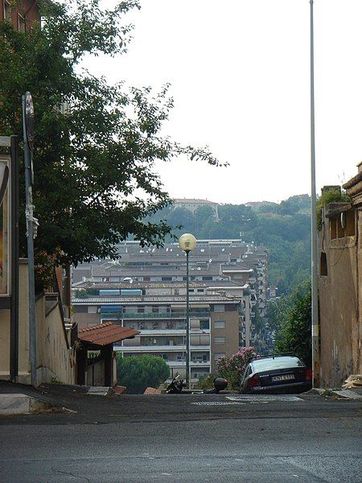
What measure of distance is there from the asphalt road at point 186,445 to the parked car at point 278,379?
9929 mm

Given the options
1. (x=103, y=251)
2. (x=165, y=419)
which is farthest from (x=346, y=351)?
(x=165, y=419)

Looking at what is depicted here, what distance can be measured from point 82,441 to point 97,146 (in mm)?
11150

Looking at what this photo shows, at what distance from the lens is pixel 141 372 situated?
8306 centimetres

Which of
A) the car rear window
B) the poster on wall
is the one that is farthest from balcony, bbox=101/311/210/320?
the poster on wall

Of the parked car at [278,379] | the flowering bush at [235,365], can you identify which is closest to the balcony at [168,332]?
the flowering bush at [235,365]

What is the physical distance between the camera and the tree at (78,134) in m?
20.0

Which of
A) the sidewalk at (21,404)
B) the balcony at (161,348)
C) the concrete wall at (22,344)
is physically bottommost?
the balcony at (161,348)

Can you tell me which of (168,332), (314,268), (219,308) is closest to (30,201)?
(314,268)

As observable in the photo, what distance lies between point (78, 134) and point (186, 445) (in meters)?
11.4

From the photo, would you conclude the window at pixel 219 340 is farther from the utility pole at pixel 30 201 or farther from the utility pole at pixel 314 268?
the utility pole at pixel 30 201

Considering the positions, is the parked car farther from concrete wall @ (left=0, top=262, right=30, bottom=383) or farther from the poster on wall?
the poster on wall

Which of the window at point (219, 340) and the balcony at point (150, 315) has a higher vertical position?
the balcony at point (150, 315)

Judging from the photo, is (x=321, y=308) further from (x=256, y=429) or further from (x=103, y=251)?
(x=256, y=429)

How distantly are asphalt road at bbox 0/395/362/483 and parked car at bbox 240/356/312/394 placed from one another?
32.6 feet
